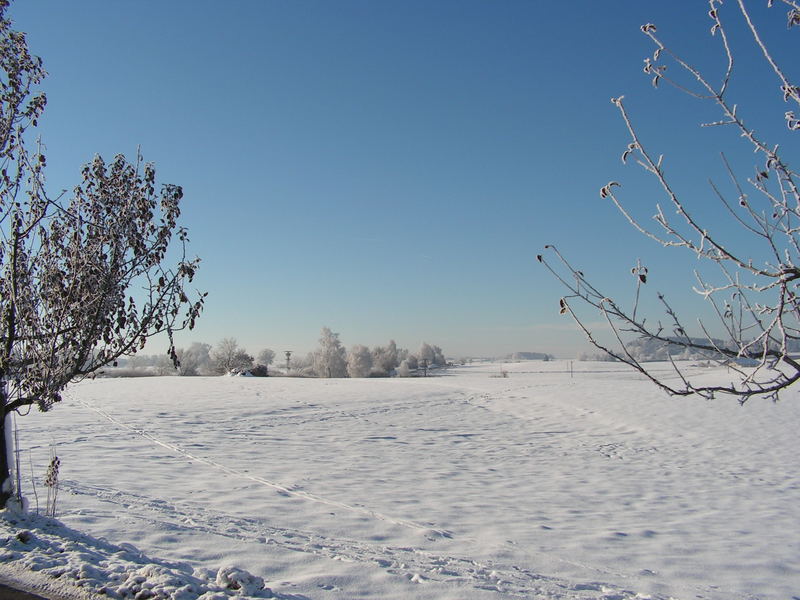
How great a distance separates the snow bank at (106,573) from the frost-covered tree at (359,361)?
92.8 meters

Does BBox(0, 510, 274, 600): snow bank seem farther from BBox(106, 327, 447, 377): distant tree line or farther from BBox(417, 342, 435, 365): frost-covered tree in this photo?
BBox(417, 342, 435, 365): frost-covered tree

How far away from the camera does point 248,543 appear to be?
22.2 ft

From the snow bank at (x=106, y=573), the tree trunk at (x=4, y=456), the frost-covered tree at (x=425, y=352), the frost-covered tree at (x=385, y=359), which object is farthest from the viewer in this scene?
the frost-covered tree at (x=425, y=352)

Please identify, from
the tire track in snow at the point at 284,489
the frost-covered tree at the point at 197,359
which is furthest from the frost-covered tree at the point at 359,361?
the tire track in snow at the point at 284,489

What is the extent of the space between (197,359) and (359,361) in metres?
29.3

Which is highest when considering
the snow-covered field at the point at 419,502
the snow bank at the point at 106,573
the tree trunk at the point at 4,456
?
the tree trunk at the point at 4,456

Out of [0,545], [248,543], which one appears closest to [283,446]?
[248,543]

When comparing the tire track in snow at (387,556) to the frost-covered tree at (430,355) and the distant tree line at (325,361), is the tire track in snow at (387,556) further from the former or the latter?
the frost-covered tree at (430,355)

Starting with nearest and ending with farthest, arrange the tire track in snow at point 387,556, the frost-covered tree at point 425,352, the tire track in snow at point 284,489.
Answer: the tire track in snow at point 387,556 < the tire track in snow at point 284,489 < the frost-covered tree at point 425,352

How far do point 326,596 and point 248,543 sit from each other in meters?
2.04

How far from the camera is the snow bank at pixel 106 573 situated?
465 centimetres

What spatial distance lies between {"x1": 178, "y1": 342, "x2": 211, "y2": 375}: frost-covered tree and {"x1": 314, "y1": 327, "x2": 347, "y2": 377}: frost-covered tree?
760 inches

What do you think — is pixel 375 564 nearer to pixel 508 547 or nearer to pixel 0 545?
pixel 508 547

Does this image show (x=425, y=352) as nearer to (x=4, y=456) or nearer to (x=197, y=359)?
(x=197, y=359)
